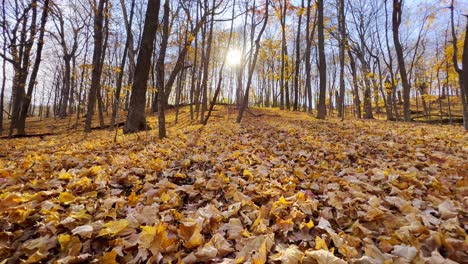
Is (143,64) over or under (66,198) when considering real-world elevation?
over

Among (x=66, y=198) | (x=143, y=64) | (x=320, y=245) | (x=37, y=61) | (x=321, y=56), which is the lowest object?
(x=320, y=245)

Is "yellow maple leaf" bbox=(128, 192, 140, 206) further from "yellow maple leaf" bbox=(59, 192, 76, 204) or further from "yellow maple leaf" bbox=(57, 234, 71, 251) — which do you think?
"yellow maple leaf" bbox=(57, 234, 71, 251)

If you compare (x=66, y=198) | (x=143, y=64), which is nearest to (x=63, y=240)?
(x=66, y=198)

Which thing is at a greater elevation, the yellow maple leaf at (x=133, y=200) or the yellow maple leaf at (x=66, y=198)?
the yellow maple leaf at (x=66, y=198)

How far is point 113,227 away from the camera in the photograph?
150 cm

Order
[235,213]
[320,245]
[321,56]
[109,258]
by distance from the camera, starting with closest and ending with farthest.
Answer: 1. [109,258]
2. [320,245]
3. [235,213]
4. [321,56]

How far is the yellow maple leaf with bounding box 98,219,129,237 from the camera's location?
1.44m

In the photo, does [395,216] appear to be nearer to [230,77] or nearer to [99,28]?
[99,28]

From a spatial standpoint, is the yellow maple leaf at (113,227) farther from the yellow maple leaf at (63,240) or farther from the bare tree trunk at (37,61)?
the bare tree trunk at (37,61)

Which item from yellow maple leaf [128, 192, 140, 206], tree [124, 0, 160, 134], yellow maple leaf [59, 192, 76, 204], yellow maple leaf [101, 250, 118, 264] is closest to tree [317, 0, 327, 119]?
tree [124, 0, 160, 134]

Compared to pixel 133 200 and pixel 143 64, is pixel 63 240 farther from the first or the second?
pixel 143 64

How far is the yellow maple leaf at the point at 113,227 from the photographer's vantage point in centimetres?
144

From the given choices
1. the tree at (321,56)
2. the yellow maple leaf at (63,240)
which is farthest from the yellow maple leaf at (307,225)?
the tree at (321,56)

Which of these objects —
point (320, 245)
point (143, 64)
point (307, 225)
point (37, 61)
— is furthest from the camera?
point (37, 61)
